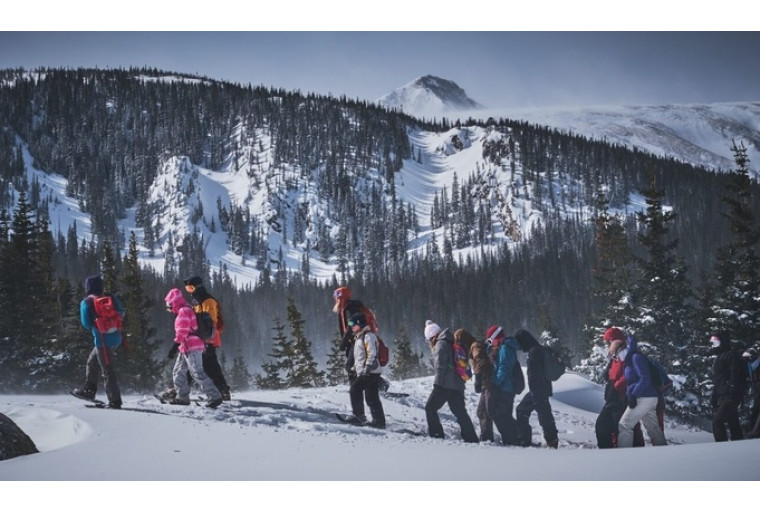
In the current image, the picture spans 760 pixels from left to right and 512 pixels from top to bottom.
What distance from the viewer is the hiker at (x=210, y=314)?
35.9 ft

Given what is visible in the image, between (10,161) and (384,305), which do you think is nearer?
(384,305)

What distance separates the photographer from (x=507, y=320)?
110 meters

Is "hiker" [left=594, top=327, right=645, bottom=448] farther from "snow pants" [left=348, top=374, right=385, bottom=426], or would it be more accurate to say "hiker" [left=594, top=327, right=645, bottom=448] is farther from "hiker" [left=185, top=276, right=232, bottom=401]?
"hiker" [left=185, top=276, right=232, bottom=401]

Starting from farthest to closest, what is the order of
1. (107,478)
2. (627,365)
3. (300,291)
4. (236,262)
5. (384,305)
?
1. (236,262)
2. (300,291)
3. (384,305)
4. (627,365)
5. (107,478)

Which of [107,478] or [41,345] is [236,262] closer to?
[41,345]

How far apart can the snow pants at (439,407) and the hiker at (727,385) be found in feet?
12.5

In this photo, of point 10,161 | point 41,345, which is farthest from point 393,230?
point 41,345

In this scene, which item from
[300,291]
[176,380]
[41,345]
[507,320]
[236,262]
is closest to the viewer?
[176,380]

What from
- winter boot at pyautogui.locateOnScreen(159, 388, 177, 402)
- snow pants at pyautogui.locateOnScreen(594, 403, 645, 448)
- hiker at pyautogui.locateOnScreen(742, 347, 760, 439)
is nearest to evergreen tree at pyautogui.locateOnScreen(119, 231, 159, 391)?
winter boot at pyautogui.locateOnScreen(159, 388, 177, 402)

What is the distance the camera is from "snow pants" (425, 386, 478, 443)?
11086mm

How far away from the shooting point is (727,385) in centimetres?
1120

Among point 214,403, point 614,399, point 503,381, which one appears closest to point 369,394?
point 503,381

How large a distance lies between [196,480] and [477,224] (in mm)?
173914

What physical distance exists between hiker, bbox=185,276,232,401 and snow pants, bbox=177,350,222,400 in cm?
43
